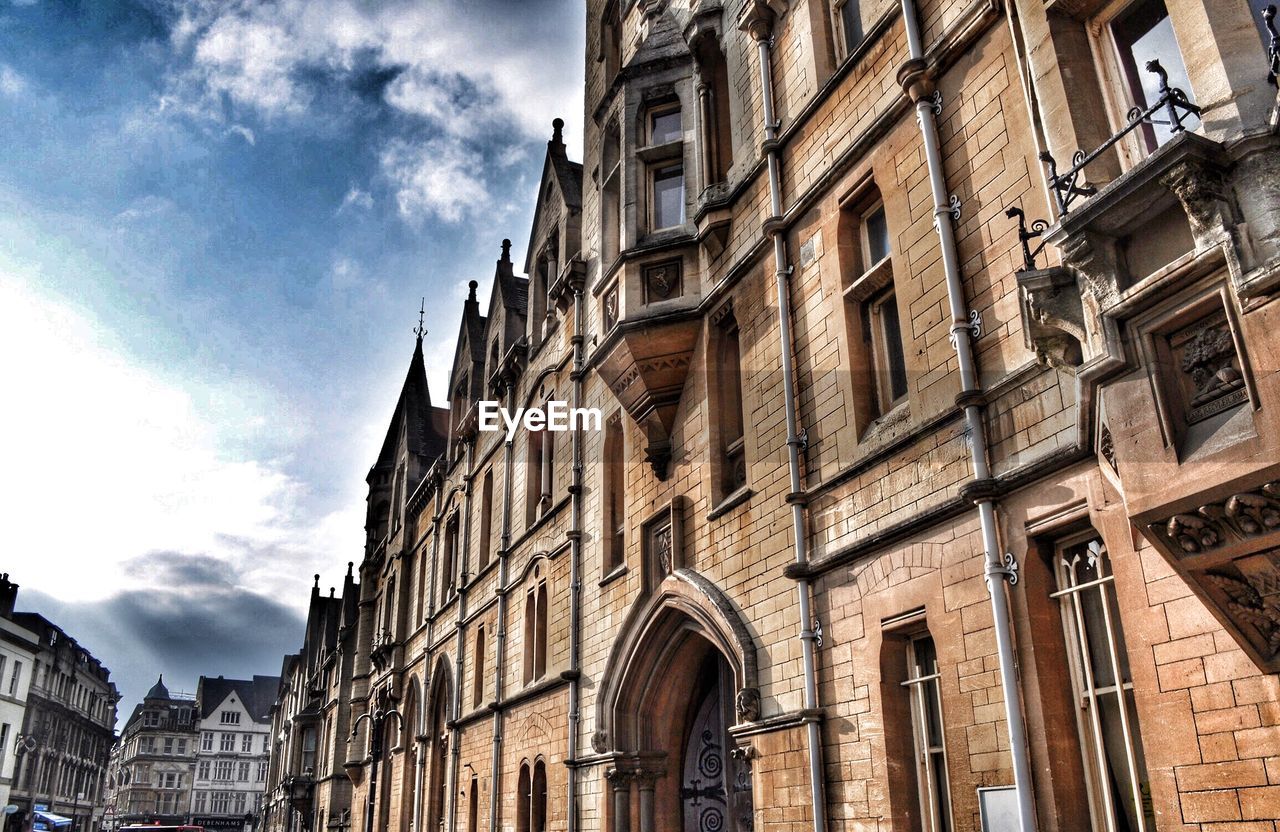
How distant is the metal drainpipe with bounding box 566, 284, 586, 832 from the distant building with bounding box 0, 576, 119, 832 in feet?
135

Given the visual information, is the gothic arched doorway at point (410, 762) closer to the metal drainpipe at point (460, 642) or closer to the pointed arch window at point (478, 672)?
the metal drainpipe at point (460, 642)

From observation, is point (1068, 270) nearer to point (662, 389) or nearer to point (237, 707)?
point (662, 389)

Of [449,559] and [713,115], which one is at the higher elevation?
[713,115]

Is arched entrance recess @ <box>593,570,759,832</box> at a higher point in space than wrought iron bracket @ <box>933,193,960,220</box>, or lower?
lower

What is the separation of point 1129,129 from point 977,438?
2932mm

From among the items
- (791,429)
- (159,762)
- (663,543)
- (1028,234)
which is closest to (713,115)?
(791,429)

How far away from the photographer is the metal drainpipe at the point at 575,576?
15.5 metres

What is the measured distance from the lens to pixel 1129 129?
20.7 feet

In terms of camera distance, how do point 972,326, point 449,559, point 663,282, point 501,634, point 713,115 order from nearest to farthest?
1. point 972,326
2. point 663,282
3. point 713,115
4. point 501,634
5. point 449,559

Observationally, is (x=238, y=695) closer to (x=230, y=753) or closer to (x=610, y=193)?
(x=230, y=753)

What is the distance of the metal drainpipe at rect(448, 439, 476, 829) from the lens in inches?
899

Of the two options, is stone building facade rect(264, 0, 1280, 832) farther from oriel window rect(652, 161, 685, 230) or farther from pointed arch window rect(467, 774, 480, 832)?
pointed arch window rect(467, 774, 480, 832)

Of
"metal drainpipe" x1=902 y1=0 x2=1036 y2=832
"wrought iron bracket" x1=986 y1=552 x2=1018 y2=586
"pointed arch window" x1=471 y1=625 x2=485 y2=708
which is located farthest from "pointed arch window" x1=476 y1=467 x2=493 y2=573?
"wrought iron bracket" x1=986 y1=552 x2=1018 y2=586

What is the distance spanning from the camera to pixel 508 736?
767 inches
